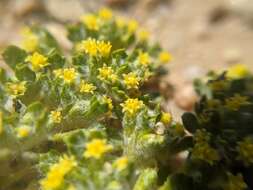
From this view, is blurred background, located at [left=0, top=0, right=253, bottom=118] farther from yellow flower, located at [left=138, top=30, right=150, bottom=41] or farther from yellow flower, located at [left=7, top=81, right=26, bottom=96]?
yellow flower, located at [left=7, top=81, right=26, bottom=96]

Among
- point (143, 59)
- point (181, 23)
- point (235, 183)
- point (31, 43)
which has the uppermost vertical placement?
point (181, 23)

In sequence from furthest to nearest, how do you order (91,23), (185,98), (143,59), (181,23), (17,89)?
(181,23) < (185,98) < (91,23) < (143,59) < (17,89)

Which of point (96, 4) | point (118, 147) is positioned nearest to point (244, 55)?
point (96, 4)


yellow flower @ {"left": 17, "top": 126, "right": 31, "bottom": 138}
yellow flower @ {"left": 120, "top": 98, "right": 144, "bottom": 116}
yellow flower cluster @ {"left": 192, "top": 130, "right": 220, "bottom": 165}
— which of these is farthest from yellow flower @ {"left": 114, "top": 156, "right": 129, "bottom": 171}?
yellow flower cluster @ {"left": 192, "top": 130, "right": 220, "bottom": 165}

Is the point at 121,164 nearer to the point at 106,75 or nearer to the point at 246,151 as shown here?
the point at 106,75

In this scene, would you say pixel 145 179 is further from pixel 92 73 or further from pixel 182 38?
pixel 182 38

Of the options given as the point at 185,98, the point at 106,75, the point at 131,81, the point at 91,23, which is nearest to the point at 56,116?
the point at 106,75

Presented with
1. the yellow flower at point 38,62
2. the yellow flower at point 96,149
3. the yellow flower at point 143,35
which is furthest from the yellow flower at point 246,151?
the yellow flower at point 38,62
